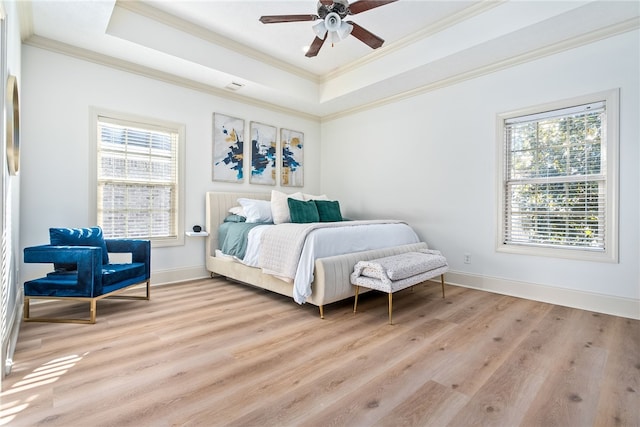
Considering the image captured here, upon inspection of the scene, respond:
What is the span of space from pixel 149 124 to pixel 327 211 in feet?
8.22

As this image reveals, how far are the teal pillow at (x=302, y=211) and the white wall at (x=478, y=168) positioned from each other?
4.49ft

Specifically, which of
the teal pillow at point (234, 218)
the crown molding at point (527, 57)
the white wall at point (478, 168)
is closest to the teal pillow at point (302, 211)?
the teal pillow at point (234, 218)

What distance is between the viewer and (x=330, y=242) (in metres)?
3.02

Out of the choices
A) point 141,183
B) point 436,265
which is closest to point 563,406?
point 436,265

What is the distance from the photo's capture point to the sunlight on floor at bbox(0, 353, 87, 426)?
150 cm

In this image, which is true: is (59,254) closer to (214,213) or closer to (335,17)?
(214,213)

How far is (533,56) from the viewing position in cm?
345

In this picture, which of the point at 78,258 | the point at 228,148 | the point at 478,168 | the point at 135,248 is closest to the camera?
the point at 78,258

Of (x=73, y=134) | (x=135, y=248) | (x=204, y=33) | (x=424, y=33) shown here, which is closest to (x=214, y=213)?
(x=135, y=248)

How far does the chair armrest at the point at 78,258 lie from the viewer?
2584 mm

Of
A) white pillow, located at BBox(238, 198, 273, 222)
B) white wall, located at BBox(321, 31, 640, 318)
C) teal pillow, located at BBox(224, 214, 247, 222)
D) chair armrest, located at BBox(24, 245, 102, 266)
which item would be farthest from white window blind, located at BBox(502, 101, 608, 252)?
chair armrest, located at BBox(24, 245, 102, 266)

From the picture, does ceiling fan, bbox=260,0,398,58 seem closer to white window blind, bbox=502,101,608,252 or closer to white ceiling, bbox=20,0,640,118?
white ceiling, bbox=20,0,640,118

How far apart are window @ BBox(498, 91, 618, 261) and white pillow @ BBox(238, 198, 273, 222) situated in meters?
2.89

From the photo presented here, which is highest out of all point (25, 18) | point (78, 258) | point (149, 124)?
point (25, 18)
